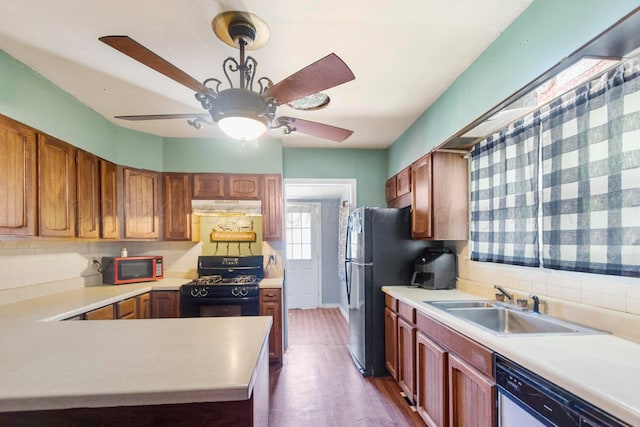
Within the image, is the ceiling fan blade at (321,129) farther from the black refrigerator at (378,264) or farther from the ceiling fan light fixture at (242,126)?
the black refrigerator at (378,264)

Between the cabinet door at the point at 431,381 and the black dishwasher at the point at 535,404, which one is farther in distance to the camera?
the cabinet door at the point at 431,381

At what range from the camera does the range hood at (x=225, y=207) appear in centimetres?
347

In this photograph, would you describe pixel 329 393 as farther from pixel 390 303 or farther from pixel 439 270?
pixel 439 270

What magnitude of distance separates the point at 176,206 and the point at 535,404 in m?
3.47

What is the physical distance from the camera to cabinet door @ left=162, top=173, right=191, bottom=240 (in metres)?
3.53

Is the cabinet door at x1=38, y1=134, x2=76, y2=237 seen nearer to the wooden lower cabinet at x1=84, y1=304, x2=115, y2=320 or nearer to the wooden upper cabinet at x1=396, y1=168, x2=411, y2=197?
the wooden lower cabinet at x1=84, y1=304, x2=115, y2=320

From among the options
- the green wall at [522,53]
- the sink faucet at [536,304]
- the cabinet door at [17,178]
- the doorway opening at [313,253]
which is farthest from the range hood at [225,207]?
the sink faucet at [536,304]

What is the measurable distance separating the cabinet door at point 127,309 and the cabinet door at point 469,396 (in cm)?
257

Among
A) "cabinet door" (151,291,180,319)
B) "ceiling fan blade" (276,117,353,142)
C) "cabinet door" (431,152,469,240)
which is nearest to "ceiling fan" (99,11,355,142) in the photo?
"ceiling fan blade" (276,117,353,142)

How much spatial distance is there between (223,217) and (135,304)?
1226 millimetres

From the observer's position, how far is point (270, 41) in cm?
183

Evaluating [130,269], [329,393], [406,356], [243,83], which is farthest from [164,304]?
[243,83]

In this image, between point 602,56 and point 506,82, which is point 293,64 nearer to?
point 506,82

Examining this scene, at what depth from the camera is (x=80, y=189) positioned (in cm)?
265
